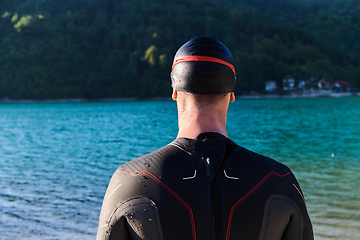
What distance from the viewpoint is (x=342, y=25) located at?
195m

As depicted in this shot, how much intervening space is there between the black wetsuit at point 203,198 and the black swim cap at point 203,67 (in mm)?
229

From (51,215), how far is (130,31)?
173696 millimetres

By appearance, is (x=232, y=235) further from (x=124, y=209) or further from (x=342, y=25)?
(x=342, y=25)

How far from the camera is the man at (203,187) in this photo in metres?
1.37

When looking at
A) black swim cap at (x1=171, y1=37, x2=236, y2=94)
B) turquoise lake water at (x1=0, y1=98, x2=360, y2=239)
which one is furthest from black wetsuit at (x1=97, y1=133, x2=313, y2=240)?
turquoise lake water at (x1=0, y1=98, x2=360, y2=239)

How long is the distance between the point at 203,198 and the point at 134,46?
17493 cm

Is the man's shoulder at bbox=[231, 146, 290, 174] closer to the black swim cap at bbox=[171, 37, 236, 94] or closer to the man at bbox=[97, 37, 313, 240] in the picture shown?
the man at bbox=[97, 37, 313, 240]

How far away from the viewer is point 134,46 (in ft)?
561

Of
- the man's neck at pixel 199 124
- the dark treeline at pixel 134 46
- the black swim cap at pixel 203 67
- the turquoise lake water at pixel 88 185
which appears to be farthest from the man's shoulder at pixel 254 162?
the dark treeline at pixel 134 46

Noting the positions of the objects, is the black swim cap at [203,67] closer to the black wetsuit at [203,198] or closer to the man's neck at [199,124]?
the man's neck at [199,124]

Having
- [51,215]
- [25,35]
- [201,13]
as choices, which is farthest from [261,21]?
[51,215]

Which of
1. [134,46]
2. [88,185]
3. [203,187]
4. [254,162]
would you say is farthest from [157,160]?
[134,46]

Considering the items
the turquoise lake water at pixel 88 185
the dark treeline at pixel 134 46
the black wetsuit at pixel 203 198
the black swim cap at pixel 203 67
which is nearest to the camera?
the black wetsuit at pixel 203 198

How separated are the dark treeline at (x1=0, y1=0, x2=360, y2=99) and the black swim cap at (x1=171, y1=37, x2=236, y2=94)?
143 meters
